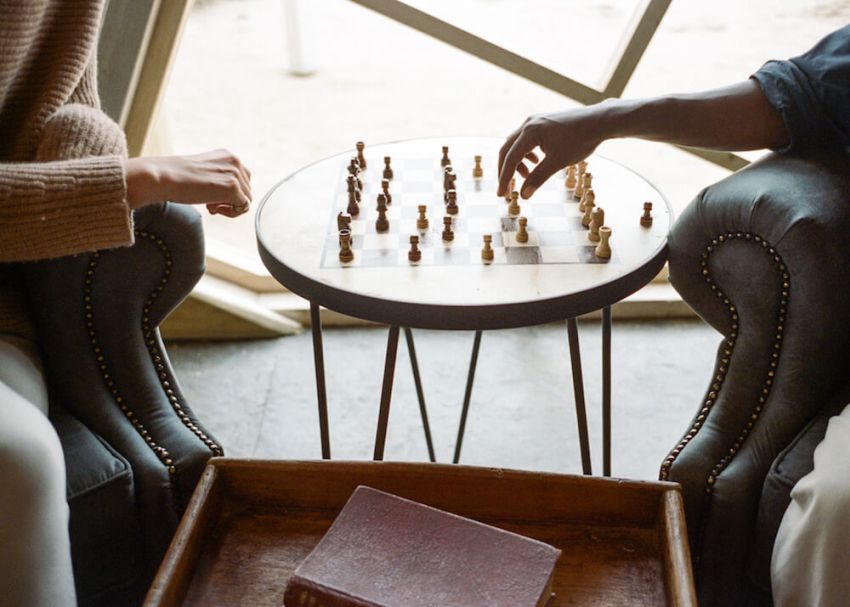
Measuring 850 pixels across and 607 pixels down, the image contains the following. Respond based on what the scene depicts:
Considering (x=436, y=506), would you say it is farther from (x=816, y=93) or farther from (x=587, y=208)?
(x=816, y=93)

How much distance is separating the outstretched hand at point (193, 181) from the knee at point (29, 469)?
1.08ft

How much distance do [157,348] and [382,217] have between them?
0.40 metres

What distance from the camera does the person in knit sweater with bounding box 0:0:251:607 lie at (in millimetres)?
942

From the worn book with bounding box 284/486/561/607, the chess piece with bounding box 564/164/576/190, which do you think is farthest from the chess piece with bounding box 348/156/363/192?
the worn book with bounding box 284/486/561/607

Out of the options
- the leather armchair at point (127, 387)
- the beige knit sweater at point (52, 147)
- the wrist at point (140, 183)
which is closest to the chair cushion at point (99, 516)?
the leather armchair at point (127, 387)

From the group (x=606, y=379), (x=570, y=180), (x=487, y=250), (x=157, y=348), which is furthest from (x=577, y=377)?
(x=157, y=348)

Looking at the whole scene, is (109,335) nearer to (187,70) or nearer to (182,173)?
(182,173)

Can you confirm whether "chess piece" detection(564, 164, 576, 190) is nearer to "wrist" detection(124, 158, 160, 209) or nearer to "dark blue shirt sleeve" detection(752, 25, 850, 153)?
"dark blue shirt sleeve" detection(752, 25, 850, 153)

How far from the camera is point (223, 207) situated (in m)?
1.25

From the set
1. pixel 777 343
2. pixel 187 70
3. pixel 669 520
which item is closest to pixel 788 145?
pixel 777 343

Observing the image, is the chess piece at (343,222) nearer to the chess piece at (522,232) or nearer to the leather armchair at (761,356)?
the chess piece at (522,232)

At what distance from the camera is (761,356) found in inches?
46.6

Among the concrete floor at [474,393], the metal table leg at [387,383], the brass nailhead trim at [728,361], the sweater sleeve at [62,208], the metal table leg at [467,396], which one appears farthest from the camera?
the concrete floor at [474,393]

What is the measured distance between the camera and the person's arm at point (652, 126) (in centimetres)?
127
